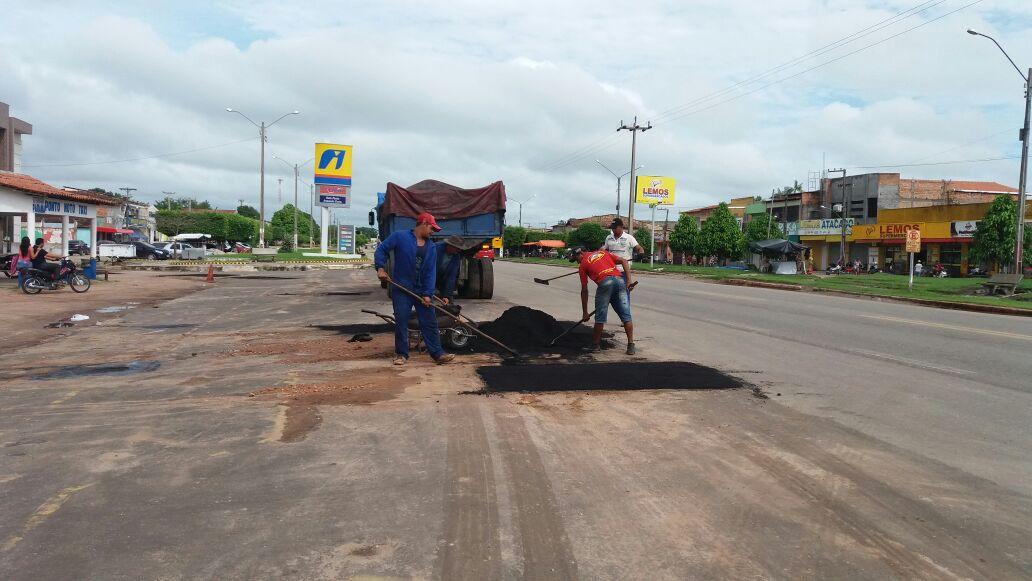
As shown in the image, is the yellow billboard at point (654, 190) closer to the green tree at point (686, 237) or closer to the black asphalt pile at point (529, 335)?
the green tree at point (686, 237)

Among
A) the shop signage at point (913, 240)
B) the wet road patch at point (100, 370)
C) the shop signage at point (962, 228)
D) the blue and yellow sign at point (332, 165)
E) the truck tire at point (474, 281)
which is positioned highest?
the blue and yellow sign at point (332, 165)

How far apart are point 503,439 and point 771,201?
7172 centimetres

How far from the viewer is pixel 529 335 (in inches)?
388

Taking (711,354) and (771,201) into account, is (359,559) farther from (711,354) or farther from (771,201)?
(771,201)

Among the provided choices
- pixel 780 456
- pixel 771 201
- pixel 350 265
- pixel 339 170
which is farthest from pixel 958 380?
pixel 771 201

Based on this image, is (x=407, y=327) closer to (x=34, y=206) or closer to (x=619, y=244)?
(x=619, y=244)

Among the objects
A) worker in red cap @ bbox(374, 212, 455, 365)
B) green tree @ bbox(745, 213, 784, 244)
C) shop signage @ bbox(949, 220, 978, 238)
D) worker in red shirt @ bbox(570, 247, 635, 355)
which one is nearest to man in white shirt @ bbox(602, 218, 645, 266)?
worker in red shirt @ bbox(570, 247, 635, 355)

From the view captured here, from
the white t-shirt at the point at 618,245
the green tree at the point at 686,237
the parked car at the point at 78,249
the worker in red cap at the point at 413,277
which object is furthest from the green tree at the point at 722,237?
the worker in red cap at the point at 413,277

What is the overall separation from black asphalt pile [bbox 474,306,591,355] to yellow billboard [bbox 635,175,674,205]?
6181 centimetres

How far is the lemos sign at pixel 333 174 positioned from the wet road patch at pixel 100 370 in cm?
3876

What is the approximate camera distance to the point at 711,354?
933cm

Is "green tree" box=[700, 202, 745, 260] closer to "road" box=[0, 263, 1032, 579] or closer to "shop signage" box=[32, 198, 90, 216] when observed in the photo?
"shop signage" box=[32, 198, 90, 216]

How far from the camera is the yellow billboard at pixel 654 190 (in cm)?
7081

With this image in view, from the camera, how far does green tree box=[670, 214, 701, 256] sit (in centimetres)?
6353
